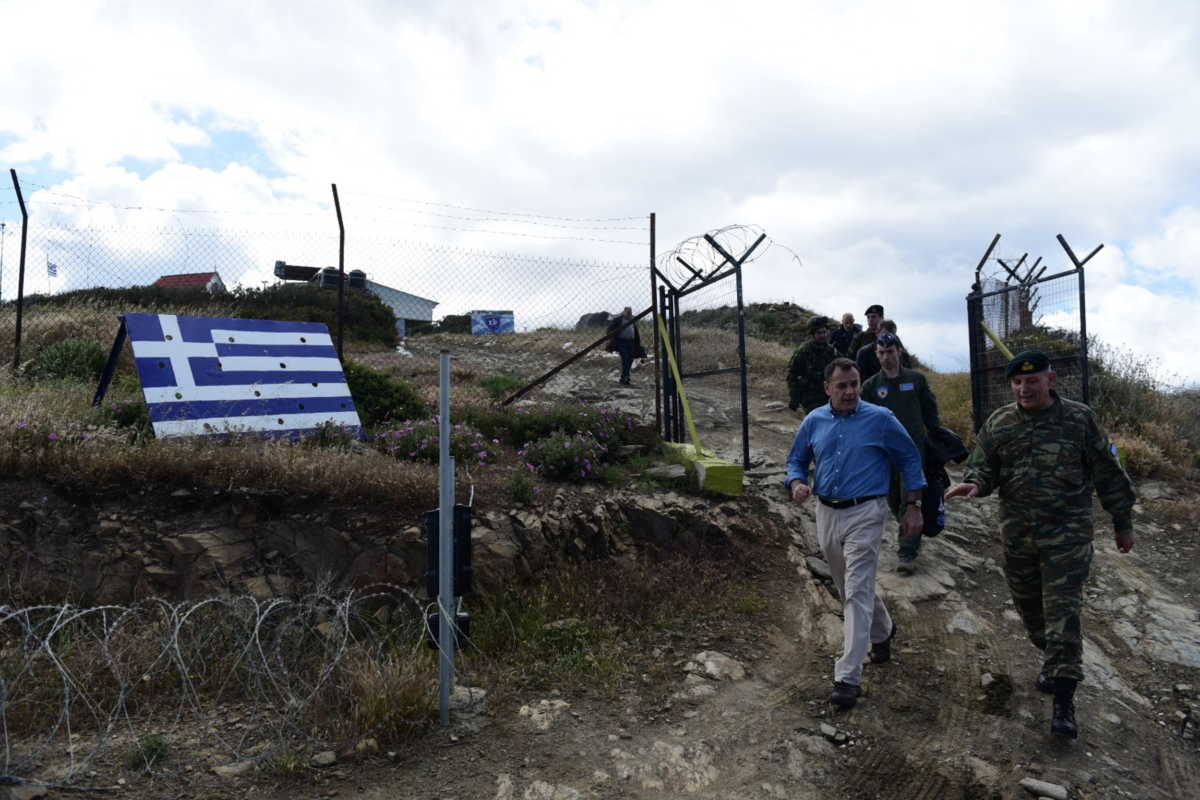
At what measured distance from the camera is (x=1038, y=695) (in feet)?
15.0

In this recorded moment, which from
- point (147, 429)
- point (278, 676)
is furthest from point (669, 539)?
point (147, 429)

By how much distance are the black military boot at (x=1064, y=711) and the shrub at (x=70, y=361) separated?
403 inches

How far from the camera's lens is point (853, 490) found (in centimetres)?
443

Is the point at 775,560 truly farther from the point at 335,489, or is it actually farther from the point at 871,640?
the point at 335,489

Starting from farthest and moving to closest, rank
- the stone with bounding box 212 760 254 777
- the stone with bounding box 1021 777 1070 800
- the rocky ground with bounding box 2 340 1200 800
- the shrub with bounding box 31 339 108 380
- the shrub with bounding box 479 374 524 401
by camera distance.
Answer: the shrub with bounding box 479 374 524 401, the shrub with bounding box 31 339 108 380, the stone with bounding box 212 760 254 777, the rocky ground with bounding box 2 340 1200 800, the stone with bounding box 1021 777 1070 800

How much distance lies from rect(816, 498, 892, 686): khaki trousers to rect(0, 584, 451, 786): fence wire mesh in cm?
235

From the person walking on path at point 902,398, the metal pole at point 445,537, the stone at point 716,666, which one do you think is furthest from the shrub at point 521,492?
the person walking on path at point 902,398

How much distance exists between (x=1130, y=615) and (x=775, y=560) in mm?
2716

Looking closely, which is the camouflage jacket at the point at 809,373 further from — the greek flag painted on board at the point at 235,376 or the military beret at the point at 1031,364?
the greek flag painted on board at the point at 235,376

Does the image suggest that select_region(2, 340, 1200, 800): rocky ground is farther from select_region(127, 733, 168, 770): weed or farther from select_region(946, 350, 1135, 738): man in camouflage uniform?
select_region(946, 350, 1135, 738): man in camouflage uniform

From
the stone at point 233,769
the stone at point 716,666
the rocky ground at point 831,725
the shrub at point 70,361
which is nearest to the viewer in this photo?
the rocky ground at point 831,725

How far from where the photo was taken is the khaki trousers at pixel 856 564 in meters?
4.29

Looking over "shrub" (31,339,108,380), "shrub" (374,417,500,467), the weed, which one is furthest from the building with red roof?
the weed

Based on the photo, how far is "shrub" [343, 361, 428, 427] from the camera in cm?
914
